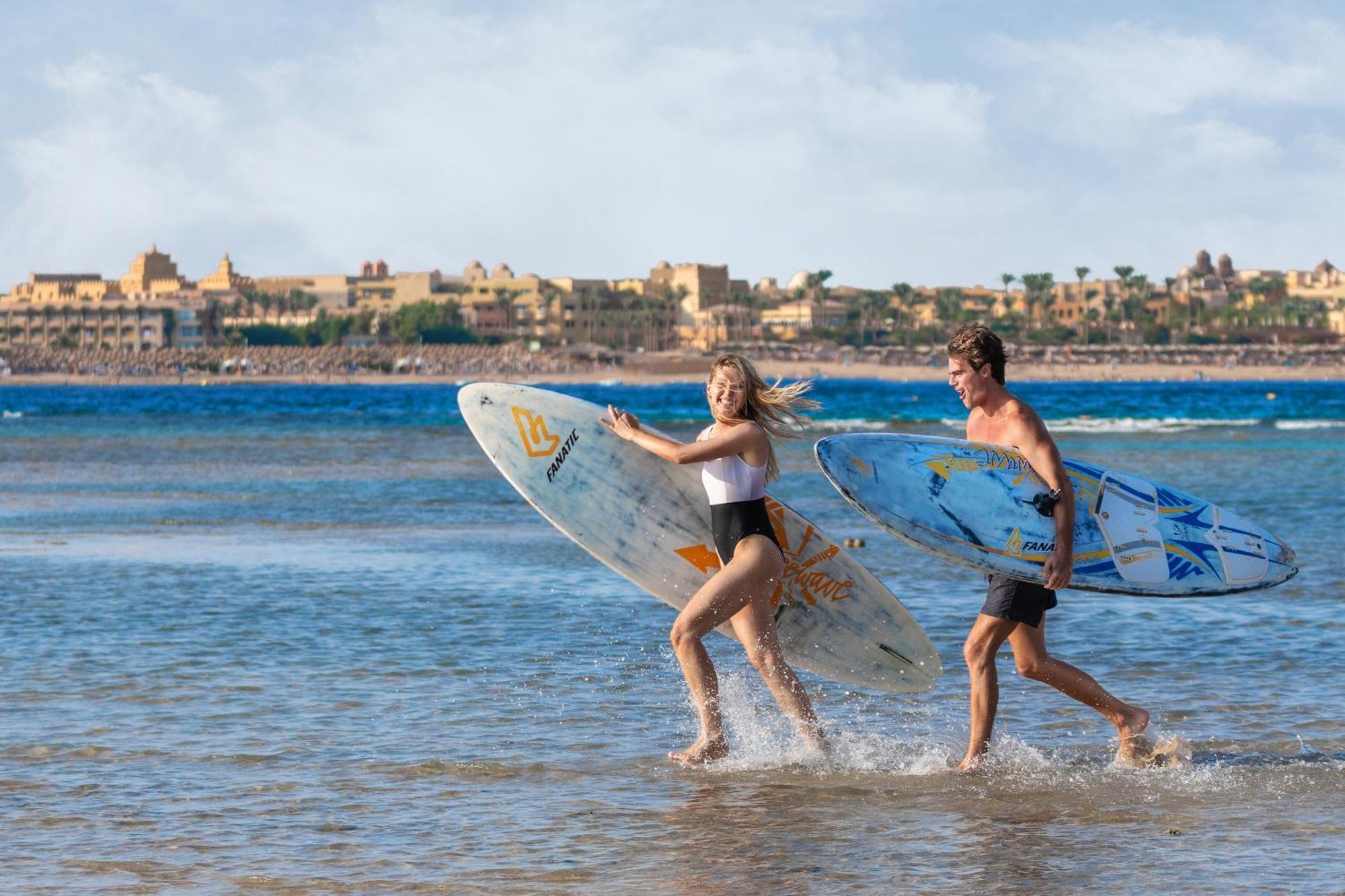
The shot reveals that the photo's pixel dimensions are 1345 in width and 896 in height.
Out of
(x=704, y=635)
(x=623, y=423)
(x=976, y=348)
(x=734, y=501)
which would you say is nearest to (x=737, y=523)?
(x=734, y=501)

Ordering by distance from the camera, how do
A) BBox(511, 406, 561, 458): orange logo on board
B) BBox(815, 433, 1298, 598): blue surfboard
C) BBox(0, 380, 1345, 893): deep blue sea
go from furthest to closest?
1. BBox(511, 406, 561, 458): orange logo on board
2. BBox(815, 433, 1298, 598): blue surfboard
3. BBox(0, 380, 1345, 893): deep blue sea

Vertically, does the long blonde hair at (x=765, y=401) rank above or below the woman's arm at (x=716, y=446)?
above

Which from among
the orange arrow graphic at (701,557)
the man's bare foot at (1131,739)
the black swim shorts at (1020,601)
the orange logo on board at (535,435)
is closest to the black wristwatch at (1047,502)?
the black swim shorts at (1020,601)

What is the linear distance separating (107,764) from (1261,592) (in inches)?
313

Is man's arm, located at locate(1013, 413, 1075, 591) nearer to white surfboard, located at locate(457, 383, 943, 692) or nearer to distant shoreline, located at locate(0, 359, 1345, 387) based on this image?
white surfboard, located at locate(457, 383, 943, 692)

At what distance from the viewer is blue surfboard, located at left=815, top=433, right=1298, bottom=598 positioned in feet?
22.1

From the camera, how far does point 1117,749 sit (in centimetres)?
707

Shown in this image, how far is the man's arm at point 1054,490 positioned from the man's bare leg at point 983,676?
24 centimetres

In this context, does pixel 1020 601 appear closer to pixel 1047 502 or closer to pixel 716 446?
pixel 1047 502

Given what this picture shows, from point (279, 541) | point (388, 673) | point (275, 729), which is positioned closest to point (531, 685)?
point (388, 673)

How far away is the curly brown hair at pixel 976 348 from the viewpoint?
6.48 m

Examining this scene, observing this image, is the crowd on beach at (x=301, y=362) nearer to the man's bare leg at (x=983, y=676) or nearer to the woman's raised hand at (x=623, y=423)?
the woman's raised hand at (x=623, y=423)

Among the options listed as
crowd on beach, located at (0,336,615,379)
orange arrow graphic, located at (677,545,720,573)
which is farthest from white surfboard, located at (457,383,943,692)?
crowd on beach, located at (0,336,615,379)

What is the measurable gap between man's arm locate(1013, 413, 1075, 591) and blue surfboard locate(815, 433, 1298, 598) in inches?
2.2
